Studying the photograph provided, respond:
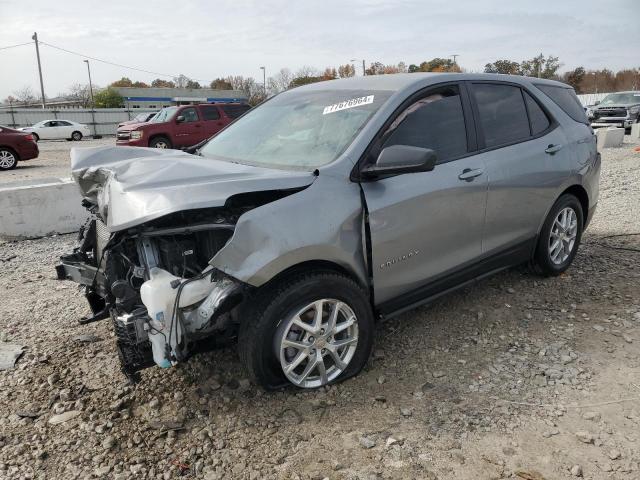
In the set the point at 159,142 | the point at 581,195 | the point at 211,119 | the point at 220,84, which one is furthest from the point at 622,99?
the point at 220,84

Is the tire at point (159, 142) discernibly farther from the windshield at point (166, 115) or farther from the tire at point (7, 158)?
the tire at point (7, 158)

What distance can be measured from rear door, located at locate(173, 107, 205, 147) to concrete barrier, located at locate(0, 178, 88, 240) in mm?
10180

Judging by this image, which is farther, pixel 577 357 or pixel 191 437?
pixel 577 357

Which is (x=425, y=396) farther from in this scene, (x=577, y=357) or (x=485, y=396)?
(x=577, y=357)

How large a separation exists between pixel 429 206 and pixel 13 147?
1427cm

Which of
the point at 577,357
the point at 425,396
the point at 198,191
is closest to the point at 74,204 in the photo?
the point at 198,191

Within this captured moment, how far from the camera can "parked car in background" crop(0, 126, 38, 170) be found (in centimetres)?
1380

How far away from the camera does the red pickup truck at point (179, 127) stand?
1585cm

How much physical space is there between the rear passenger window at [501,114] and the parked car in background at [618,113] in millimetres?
19817

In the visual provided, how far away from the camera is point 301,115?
3.58m

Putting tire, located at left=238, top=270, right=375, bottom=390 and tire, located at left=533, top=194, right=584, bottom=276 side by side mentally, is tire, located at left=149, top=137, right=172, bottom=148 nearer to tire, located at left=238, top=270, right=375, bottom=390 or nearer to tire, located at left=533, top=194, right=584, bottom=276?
tire, located at left=533, top=194, right=584, bottom=276

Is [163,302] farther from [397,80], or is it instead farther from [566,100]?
[566,100]

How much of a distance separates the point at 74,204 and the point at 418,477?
5.57 m

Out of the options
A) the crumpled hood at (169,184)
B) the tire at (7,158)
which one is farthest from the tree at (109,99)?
the crumpled hood at (169,184)
